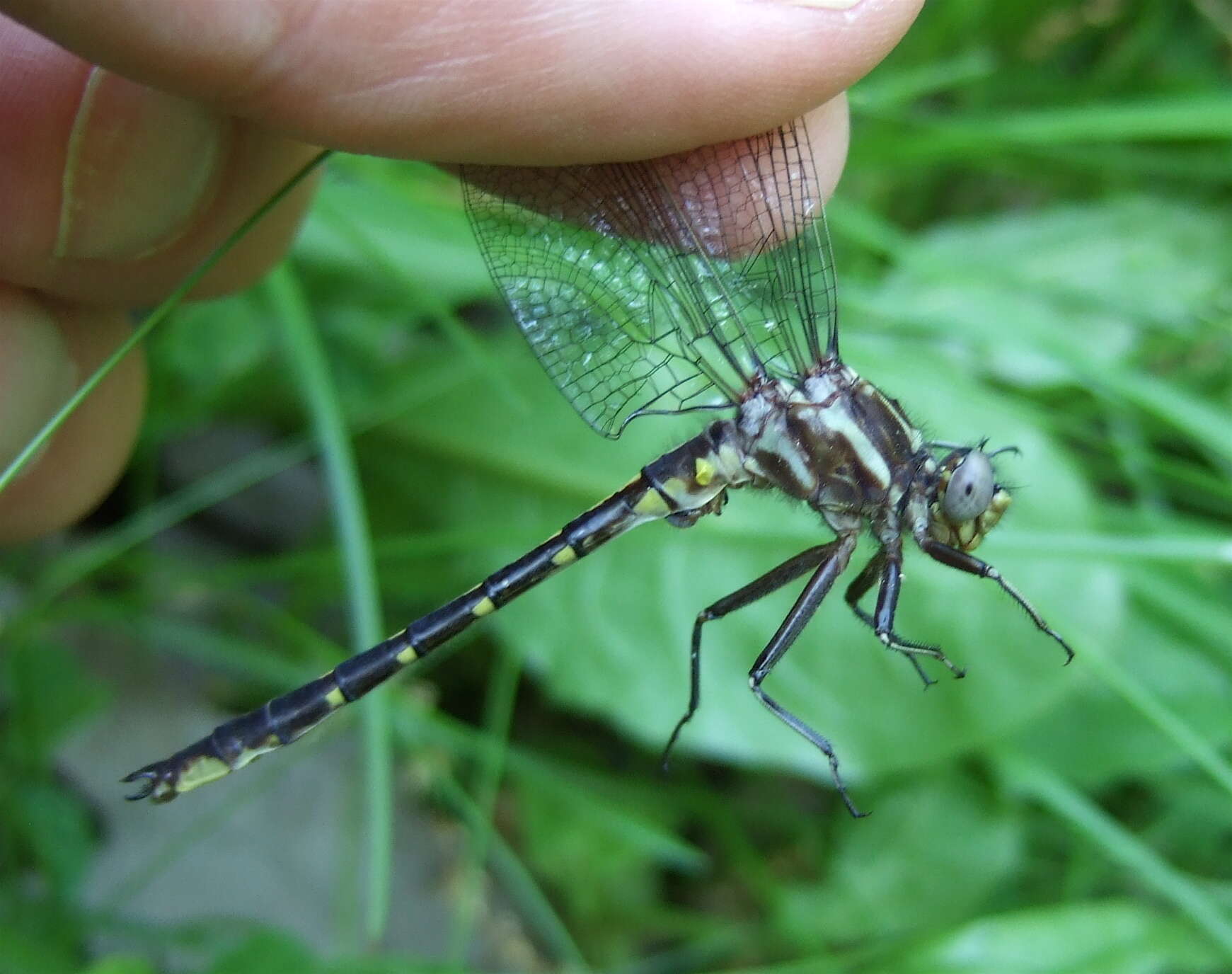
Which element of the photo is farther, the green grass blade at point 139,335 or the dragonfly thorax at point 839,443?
the dragonfly thorax at point 839,443

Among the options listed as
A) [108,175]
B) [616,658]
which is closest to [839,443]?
[616,658]

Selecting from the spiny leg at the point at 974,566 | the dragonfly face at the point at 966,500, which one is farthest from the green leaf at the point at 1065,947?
the dragonfly face at the point at 966,500

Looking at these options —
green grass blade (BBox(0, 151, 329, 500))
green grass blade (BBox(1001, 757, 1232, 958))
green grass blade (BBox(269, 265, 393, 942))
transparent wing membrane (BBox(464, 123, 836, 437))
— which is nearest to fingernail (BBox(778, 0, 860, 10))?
transparent wing membrane (BBox(464, 123, 836, 437))

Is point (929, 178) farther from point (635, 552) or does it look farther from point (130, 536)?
point (130, 536)

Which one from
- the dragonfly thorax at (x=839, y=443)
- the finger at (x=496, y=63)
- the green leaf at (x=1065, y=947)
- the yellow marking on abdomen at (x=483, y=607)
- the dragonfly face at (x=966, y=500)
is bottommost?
the green leaf at (x=1065, y=947)

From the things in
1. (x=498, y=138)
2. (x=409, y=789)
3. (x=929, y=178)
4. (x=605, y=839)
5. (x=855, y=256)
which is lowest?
(x=605, y=839)

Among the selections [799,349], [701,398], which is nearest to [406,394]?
[701,398]

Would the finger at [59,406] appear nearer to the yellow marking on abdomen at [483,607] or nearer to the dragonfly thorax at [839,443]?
the yellow marking on abdomen at [483,607]

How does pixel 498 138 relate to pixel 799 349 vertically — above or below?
above
